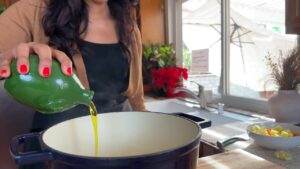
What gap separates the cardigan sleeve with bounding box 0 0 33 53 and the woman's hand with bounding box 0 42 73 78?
0.26 meters

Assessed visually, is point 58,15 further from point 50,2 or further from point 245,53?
point 245,53

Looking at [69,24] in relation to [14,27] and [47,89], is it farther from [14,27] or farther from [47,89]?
[47,89]

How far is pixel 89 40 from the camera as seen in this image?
927mm

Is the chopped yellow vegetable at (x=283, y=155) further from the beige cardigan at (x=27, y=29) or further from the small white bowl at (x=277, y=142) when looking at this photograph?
the beige cardigan at (x=27, y=29)

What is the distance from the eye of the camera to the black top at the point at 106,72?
34.8 inches

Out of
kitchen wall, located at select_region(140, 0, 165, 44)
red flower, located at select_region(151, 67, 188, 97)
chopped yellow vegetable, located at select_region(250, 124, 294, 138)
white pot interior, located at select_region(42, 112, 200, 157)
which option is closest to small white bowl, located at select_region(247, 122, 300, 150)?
chopped yellow vegetable, located at select_region(250, 124, 294, 138)

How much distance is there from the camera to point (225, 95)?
2.02 m

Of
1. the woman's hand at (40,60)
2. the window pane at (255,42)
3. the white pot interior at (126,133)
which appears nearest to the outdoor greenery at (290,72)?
the window pane at (255,42)

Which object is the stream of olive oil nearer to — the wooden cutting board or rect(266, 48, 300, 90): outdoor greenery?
the wooden cutting board

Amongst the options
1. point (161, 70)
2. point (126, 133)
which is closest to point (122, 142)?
point (126, 133)

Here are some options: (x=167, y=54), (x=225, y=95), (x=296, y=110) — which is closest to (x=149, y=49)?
(x=167, y=54)

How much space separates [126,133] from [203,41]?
1.67 meters

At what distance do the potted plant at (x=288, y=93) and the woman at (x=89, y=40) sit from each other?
541 millimetres

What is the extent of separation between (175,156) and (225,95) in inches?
65.0
